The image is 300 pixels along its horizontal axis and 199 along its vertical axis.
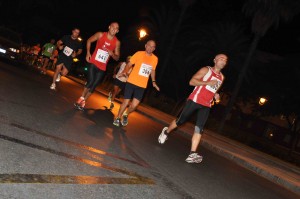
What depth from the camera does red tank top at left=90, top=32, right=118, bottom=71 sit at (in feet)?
31.6

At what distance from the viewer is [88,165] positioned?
15.8 feet

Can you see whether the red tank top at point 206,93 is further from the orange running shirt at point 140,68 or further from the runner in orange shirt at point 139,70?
the orange running shirt at point 140,68

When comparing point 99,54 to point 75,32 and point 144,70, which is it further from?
point 75,32

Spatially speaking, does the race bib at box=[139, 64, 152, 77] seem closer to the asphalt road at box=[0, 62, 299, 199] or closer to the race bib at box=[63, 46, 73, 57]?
the asphalt road at box=[0, 62, 299, 199]

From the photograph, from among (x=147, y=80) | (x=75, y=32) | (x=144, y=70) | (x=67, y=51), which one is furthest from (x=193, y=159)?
(x=75, y=32)

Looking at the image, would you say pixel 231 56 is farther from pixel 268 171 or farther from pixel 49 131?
pixel 49 131

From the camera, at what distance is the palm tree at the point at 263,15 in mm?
25297

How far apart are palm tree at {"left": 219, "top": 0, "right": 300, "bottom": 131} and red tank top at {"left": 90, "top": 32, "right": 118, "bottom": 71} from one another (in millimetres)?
16710

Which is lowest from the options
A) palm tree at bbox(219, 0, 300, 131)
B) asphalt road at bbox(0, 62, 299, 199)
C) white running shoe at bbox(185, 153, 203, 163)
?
asphalt road at bbox(0, 62, 299, 199)

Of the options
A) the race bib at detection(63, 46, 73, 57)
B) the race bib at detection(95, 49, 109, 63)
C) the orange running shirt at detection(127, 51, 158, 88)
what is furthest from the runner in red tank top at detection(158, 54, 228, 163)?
the race bib at detection(63, 46, 73, 57)

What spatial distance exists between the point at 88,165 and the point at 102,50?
5.25 metres

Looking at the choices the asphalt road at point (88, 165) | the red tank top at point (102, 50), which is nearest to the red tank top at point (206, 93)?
the asphalt road at point (88, 165)

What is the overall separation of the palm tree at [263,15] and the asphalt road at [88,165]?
17693 millimetres

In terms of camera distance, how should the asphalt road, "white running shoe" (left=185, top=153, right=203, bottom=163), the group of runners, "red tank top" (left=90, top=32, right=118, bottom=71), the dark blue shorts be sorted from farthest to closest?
"red tank top" (left=90, top=32, right=118, bottom=71) → the dark blue shorts → the group of runners → "white running shoe" (left=185, top=153, right=203, bottom=163) → the asphalt road
